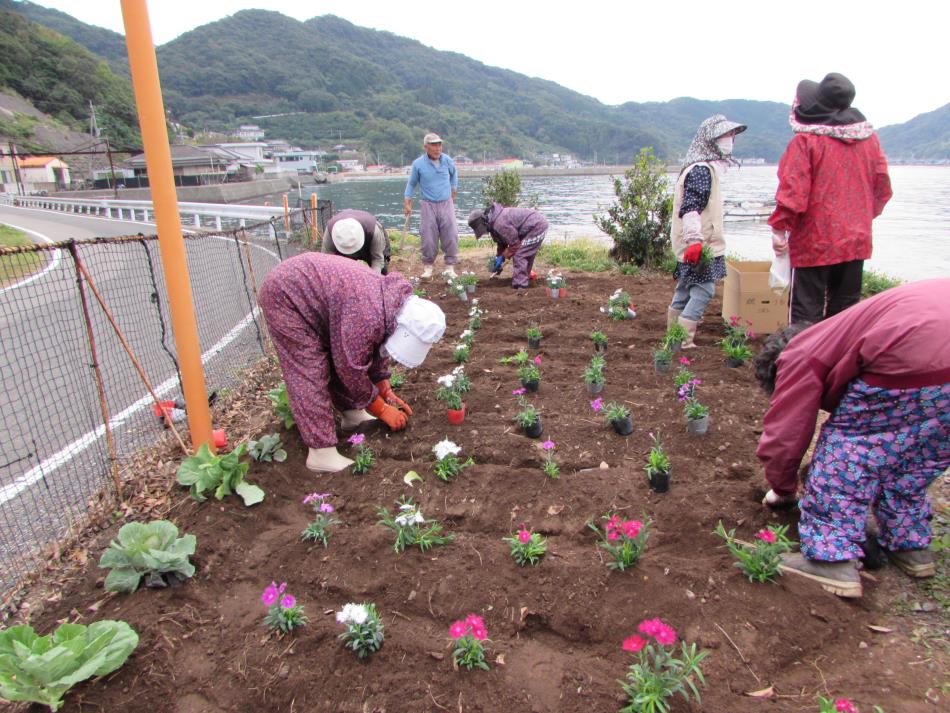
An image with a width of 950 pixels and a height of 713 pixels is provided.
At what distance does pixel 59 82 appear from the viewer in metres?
59.2

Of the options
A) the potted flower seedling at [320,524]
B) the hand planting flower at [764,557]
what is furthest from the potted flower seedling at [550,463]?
the potted flower seedling at [320,524]

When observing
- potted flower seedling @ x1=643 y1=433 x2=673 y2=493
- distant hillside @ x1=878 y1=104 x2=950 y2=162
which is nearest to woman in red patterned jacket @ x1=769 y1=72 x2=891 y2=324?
potted flower seedling @ x1=643 y1=433 x2=673 y2=493

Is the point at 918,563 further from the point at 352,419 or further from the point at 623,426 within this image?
the point at 352,419

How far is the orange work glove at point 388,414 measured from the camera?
3.71 metres

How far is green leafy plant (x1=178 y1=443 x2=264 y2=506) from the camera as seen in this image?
9.95 feet

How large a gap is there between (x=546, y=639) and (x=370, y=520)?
1149 mm

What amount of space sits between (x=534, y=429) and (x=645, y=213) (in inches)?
240

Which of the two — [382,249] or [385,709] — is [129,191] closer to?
[382,249]

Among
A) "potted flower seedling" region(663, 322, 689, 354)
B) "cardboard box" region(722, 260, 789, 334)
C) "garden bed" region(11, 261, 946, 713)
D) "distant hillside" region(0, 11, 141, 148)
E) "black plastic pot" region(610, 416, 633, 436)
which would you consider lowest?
"garden bed" region(11, 261, 946, 713)

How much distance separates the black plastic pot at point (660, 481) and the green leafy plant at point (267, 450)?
7.05ft

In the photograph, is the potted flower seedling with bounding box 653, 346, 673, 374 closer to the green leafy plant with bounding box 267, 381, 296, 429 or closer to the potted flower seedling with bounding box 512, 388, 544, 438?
the potted flower seedling with bounding box 512, 388, 544, 438

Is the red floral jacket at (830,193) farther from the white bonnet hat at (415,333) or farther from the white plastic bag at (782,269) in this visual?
the white bonnet hat at (415,333)

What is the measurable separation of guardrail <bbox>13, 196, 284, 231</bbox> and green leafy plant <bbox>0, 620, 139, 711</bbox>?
910 centimetres

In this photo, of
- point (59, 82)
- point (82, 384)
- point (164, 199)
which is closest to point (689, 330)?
point (164, 199)
